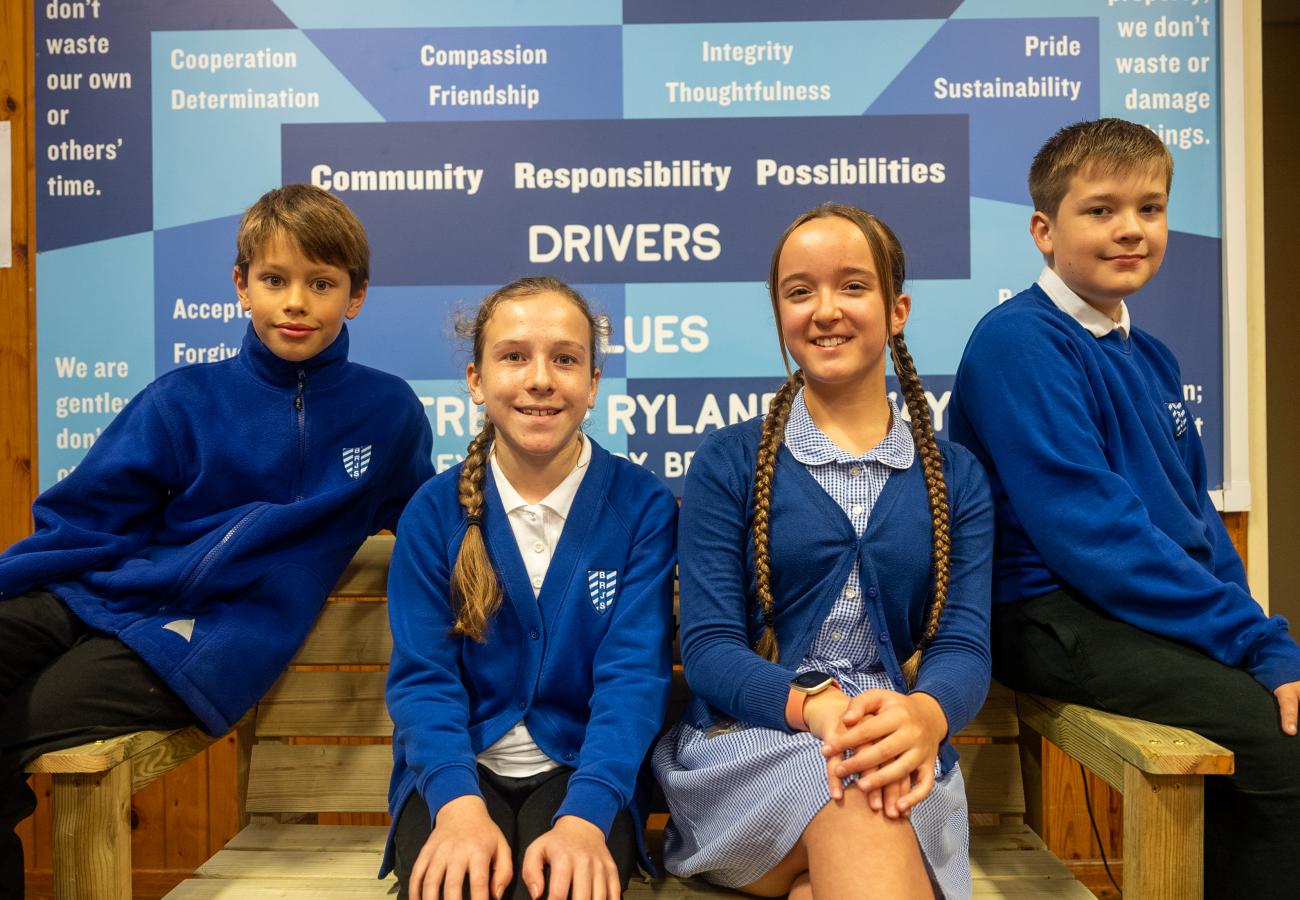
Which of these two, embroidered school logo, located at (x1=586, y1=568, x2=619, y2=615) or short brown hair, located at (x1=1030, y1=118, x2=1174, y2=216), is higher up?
short brown hair, located at (x1=1030, y1=118, x2=1174, y2=216)

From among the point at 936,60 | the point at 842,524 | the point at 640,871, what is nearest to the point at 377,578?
the point at 640,871

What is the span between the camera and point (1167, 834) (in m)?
1.42

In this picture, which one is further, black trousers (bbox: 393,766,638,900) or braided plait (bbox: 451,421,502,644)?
braided plait (bbox: 451,421,502,644)

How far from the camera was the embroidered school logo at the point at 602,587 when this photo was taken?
1.70m

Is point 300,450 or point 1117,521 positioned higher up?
point 300,450

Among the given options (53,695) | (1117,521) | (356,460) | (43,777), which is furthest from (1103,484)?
(43,777)

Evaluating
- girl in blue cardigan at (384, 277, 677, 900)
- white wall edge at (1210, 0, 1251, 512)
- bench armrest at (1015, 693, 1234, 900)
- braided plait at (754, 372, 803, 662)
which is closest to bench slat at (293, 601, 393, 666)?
girl in blue cardigan at (384, 277, 677, 900)

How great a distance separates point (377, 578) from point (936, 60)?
1804 mm

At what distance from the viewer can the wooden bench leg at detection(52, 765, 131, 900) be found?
149 centimetres

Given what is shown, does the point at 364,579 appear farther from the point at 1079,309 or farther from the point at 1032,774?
the point at 1079,309

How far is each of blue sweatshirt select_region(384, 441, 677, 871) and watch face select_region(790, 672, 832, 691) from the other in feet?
0.83

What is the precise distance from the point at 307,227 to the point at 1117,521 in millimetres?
1412

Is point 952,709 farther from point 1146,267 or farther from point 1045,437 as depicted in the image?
point 1146,267

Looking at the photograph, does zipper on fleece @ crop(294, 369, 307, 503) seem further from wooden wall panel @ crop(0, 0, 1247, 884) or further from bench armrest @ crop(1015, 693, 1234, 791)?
bench armrest @ crop(1015, 693, 1234, 791)
